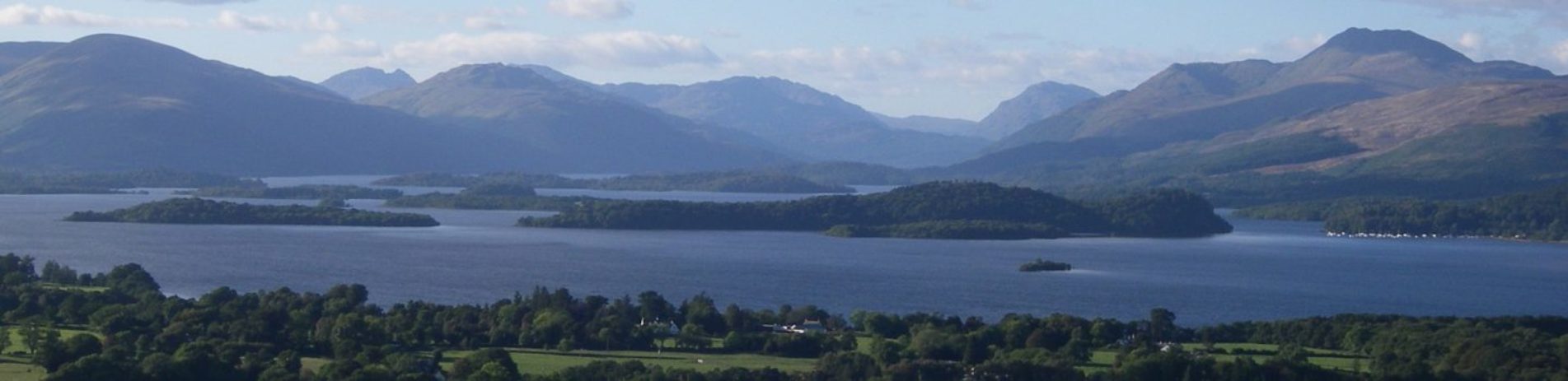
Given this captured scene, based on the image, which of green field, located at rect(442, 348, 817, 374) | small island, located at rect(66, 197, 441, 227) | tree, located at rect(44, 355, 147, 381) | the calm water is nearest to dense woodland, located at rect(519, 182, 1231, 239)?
the calm water

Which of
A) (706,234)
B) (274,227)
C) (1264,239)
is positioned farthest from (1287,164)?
(274,227)

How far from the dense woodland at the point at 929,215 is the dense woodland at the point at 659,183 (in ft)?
163

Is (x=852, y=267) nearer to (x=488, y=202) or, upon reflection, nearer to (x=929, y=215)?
(x=929, y=215)

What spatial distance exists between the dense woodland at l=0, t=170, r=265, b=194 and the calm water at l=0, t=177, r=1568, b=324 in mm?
34014

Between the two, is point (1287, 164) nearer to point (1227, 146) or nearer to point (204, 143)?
point (1227, 146)

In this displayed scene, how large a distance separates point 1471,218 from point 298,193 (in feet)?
204

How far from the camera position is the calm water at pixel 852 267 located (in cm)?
6412

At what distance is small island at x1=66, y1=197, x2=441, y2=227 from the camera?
102125mm

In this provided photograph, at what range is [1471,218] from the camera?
363 feet

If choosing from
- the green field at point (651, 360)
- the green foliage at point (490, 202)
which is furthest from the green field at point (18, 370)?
the green foliage at point (490, 202)

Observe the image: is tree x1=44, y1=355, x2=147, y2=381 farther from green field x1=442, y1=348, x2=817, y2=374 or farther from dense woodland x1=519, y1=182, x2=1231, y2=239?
dense woodland x1=519, y1=182, x2=1231, y2=239

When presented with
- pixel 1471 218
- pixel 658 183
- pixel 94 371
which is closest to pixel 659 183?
pixel 658 183

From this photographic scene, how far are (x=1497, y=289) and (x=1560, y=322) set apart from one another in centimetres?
1905

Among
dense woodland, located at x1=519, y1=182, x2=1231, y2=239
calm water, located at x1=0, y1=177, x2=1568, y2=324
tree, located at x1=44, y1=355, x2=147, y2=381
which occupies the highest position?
dense woodland, located at x1=519, y1=182, x2=1231, y2=239
